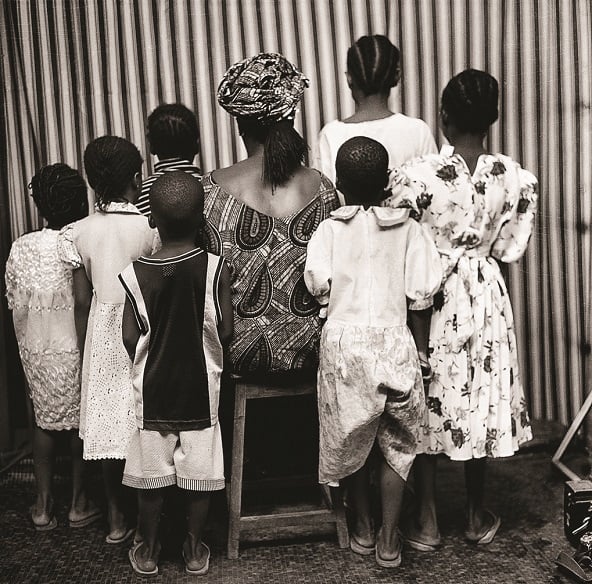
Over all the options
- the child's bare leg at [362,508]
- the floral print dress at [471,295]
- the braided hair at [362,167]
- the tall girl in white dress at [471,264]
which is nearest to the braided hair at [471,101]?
the tall girl in white dress at [471,264]

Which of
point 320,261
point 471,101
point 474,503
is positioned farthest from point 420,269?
point 474,503

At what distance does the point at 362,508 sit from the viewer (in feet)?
10.8

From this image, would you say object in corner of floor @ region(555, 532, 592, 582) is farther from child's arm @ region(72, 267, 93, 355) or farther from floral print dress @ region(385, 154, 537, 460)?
child's arm @ region(72, 267, 93, 355)

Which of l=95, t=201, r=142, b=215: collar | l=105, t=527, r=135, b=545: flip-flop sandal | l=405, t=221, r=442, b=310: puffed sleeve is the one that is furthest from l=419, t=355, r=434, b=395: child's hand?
l=105, t=527, r=135, b=545: flip-flop sandal

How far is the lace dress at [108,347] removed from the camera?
3.17 metres

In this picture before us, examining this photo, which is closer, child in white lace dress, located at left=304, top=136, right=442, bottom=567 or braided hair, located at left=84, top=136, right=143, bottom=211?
child in white lace dress, located at left=304, top=136, right=442, bottom=567

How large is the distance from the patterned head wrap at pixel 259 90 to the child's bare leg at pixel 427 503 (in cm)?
142

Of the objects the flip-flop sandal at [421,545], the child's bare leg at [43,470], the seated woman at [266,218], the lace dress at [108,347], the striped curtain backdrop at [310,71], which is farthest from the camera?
the striped curtain backdrop at [310,71]

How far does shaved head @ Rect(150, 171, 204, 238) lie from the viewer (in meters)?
2.84

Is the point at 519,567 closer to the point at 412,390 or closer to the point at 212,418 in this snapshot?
the point at 412,390

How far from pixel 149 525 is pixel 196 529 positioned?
169 mm

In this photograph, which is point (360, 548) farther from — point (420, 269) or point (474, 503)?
point (420, 269)

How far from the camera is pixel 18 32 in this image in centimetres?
402

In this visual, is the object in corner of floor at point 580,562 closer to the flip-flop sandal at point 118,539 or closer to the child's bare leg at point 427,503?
the child's bare leg at point 427,503
